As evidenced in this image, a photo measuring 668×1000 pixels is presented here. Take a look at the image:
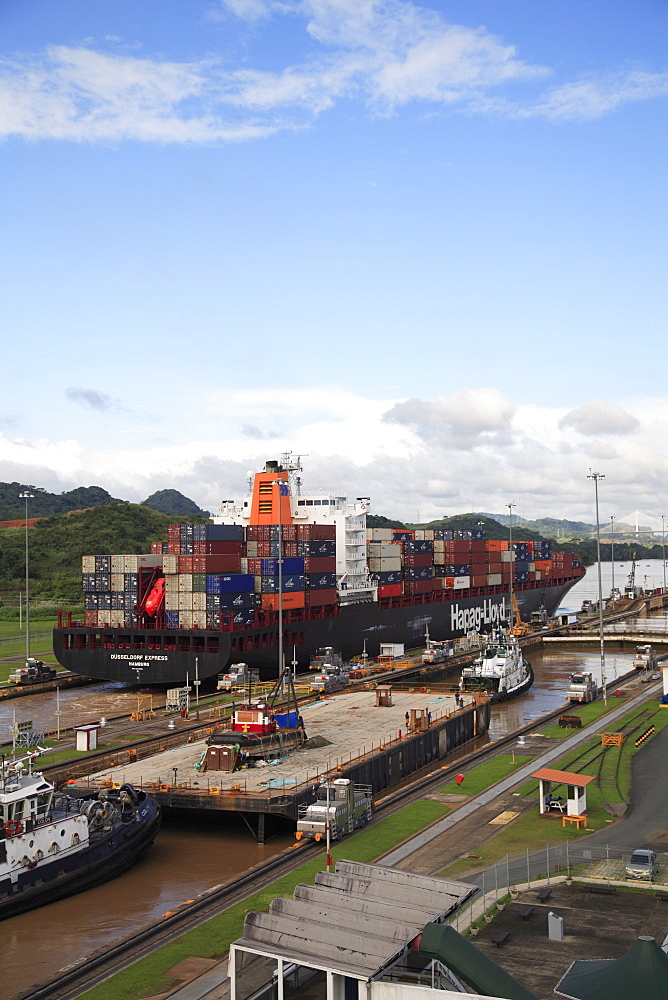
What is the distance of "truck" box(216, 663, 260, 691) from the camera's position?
6488 cm

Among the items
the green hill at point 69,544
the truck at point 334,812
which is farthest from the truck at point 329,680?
the green hill at point 69,544

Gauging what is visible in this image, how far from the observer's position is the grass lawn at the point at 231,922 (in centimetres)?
2117

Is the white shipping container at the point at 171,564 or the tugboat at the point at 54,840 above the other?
the white shipping container at the point at 171,564

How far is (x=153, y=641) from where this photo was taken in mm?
68438

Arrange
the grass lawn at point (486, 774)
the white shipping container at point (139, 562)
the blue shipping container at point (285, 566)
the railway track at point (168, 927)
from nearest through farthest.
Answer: the railway track at point (168, 927) → the grass lawn at point (486, 774) → the white shipping container at point (139, 562) → the blue shipping container at point (285, 566)

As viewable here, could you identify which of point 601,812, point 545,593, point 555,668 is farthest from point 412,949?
point 545,593

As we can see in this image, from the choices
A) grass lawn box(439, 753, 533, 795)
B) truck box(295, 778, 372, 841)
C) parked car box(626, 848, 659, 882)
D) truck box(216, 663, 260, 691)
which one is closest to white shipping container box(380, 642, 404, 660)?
truck box(216, 663, 260, 691)

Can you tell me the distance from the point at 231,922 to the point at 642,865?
11.3 meters

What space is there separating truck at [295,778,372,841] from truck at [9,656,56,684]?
4223 cm

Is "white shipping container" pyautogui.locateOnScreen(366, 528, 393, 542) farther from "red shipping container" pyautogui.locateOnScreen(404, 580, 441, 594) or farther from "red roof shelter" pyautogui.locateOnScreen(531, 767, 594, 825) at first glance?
"red roof shelter" pyautogui.locateOnScreen(531, 767, 594, 825)

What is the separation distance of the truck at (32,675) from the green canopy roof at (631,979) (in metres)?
59.0

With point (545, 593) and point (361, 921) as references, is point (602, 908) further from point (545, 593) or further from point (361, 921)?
point (545, 593)

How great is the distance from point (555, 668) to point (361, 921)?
246 ft

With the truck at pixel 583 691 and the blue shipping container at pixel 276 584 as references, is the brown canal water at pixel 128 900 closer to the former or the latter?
the truck at pixel 583 691
